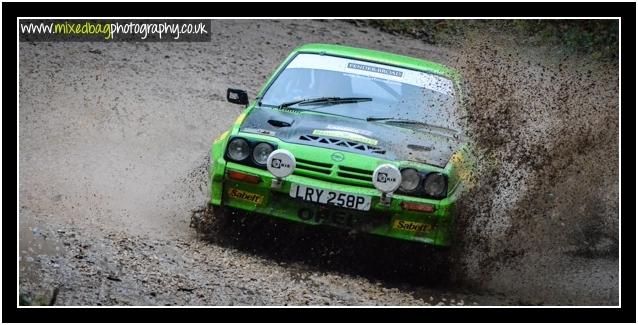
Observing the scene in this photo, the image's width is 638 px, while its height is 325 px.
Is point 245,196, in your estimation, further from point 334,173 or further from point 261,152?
point 334,173

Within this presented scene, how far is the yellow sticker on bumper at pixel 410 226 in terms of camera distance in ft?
22.9

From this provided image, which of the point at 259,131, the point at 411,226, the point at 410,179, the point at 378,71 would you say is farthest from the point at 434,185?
the point at 378,71

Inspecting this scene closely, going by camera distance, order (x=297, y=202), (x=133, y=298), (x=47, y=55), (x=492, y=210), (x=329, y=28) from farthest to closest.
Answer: (x=329, y=28), (x=47, y=55), (x=492, y=210), (x=297, y=202), (x=133, y=298)

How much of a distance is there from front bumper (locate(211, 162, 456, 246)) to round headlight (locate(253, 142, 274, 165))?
121 mm

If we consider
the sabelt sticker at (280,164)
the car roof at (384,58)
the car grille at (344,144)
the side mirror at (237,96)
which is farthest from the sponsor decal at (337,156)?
the car roof at (384,58)

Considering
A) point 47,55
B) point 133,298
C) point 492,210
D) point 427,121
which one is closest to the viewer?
point 133,298

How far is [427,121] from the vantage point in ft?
26.7

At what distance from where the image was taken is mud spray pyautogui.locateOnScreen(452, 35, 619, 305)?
24.2ft

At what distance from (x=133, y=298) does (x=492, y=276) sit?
8.89 feet

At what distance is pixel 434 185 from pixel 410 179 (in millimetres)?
178

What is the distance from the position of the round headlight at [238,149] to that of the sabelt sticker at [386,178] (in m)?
1.03

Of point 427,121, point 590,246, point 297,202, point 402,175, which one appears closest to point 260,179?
point 297,202
